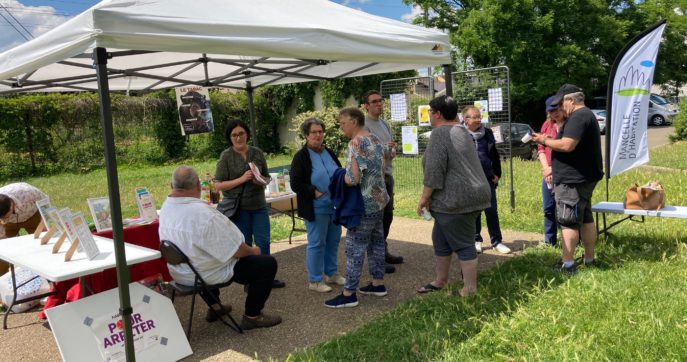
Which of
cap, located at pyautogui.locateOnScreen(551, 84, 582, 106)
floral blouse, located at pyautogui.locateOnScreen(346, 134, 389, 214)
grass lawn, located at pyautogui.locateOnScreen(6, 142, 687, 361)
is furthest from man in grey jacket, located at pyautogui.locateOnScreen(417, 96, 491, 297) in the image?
cap, located at pyautogui.locateOnScreen(551, 84, 582, 106)

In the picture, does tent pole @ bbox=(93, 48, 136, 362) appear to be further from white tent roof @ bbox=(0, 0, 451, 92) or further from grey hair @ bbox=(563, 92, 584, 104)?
grey hair @ bbox=(563, 92, 584, 104)

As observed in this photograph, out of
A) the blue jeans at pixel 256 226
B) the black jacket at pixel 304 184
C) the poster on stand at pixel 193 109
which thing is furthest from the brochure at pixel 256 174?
the poster on stand at pixel 193 109

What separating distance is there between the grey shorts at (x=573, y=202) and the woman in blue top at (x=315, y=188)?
1.94 metres

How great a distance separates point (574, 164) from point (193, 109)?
4.19 meters

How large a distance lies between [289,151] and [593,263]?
1646 centimetres

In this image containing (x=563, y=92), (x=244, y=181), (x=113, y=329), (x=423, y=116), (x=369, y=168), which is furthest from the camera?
(x=423, y=116)

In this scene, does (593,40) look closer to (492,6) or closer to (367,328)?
(492,6)

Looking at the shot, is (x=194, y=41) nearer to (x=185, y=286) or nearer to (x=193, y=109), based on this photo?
(x=185, y=286)

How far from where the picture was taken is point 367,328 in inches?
148

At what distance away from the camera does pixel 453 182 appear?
392 cm

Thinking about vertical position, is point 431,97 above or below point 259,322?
above

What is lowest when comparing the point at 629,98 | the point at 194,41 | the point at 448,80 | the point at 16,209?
the point at 16,209

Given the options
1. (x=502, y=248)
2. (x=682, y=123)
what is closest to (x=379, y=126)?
(x=502, y=248)

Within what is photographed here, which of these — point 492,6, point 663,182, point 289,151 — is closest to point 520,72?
point 492,6
